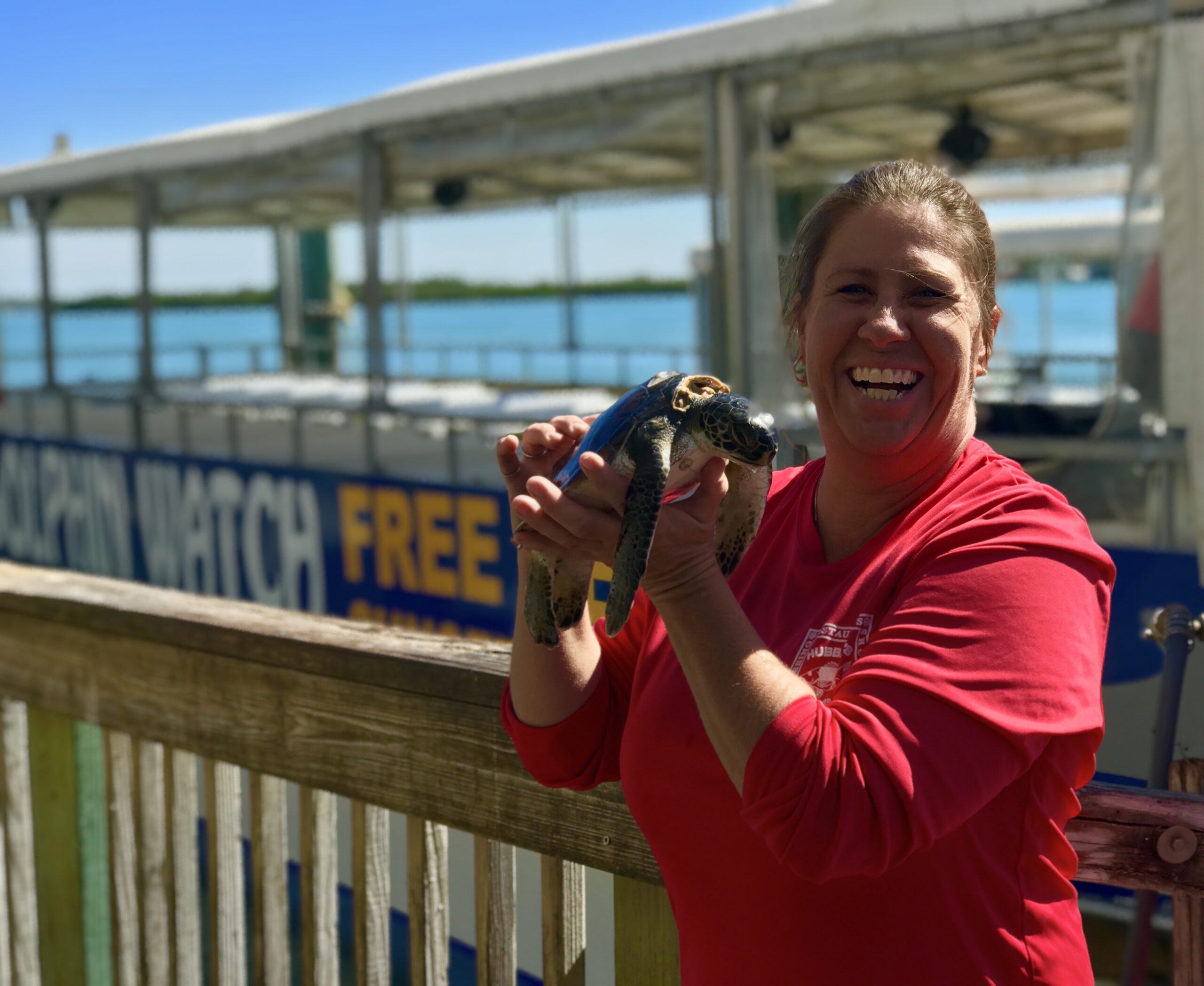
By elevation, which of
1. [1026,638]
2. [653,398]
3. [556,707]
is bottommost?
[556,707]

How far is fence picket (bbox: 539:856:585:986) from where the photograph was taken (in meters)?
1.81

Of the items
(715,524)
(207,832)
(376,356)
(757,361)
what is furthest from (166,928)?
(376,356)

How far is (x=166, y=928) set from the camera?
2.41m

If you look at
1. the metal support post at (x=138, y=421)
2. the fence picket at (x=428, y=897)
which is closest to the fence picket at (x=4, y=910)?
the fence picket at (x=428, y=897)

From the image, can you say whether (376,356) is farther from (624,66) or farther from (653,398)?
(653,398)

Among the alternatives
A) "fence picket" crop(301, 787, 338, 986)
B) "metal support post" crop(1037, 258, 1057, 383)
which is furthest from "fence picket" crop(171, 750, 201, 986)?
"metal support post" crop(1037, 258, 1057, 383)

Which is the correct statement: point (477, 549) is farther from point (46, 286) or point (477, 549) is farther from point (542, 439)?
point (46, 286)

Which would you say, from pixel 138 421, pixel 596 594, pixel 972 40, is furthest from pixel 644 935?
pixel 138 421

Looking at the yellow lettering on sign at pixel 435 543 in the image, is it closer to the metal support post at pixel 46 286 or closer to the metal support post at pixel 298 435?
the metal support post at pixel 298 435

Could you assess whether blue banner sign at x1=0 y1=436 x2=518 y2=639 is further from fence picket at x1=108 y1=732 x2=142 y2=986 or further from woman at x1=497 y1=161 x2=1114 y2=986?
woman at x1=497 y1=161 x2=1114 y2=986

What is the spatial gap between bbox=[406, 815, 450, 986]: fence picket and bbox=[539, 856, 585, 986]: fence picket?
209 mm

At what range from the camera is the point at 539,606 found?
1494mm

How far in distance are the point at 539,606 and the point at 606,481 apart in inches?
12.9

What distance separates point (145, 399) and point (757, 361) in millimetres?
4902
